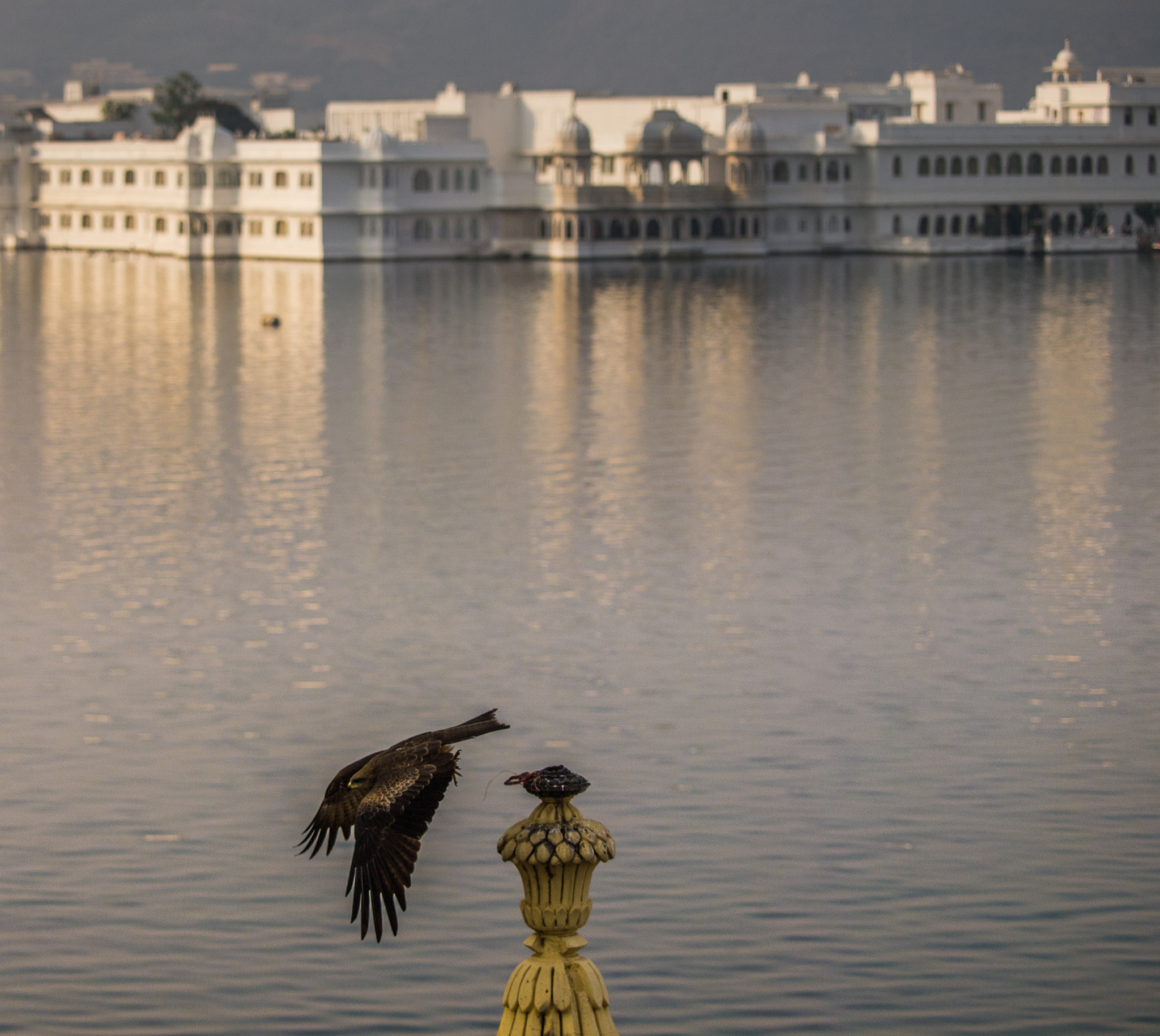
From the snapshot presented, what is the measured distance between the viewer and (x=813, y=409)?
2889 cm

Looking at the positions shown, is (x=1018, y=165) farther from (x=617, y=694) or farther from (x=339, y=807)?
(x=339, y=807)

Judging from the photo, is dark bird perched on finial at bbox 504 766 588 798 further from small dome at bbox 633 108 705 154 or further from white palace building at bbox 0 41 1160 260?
small dome at bbox 633 108 705 154

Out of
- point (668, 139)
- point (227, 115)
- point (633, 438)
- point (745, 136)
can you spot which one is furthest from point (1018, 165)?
point (633, 438)

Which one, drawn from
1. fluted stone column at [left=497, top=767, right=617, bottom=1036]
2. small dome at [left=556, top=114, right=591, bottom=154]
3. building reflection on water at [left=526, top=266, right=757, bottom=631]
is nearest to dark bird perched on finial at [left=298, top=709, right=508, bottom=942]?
fluted stone column at [left=497, top=767, right=617, bottom=1036]

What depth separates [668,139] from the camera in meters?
69.2

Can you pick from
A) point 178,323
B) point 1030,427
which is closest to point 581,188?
point 178,323

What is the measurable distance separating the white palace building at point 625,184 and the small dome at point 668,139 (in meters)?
0.07

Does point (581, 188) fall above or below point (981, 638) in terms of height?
above

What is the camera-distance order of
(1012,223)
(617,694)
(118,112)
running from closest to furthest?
(617,694)
(1012,223)
(118,112)

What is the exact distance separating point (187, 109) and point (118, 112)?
8.06 meters

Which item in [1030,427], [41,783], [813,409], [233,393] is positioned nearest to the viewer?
[41,783]

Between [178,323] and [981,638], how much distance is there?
3197cm

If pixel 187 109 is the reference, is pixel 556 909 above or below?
below

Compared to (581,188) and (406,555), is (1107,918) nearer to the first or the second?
(406,555)
